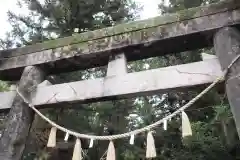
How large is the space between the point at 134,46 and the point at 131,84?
51 centimetres

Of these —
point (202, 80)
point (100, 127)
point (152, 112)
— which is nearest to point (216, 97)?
point (152, 112)

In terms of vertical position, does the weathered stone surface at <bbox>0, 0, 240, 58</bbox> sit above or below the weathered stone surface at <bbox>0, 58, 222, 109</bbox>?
above

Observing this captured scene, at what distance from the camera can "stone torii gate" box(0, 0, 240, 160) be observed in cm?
268

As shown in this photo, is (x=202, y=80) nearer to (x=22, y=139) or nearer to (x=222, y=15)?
(x=222, y=15)

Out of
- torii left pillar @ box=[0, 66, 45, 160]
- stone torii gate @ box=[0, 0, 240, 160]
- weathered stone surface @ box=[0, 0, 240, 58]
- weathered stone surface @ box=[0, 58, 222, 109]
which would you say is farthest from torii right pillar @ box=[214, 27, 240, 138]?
torii left pillar @ box=[0, 66, 45, 160]

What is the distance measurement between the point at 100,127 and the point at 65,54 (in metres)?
3.24

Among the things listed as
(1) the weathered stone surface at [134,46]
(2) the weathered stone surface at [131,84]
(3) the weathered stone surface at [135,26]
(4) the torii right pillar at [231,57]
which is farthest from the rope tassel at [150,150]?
(3) the weathered stone surface at [135,26]

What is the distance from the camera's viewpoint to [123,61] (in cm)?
309

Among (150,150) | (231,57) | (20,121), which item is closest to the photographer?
(150,150)

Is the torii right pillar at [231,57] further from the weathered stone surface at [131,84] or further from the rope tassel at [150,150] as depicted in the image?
the rope tassel at [150,150]

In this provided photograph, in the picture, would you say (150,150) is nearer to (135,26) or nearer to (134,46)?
(134,46)

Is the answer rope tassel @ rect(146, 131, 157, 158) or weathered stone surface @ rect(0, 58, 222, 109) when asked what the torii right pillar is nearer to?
weathered stone surface @ rect(0, 58, 222, 109)

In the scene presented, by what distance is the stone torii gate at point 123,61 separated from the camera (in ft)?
8.80

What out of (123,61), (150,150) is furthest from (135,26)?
(150,150)
